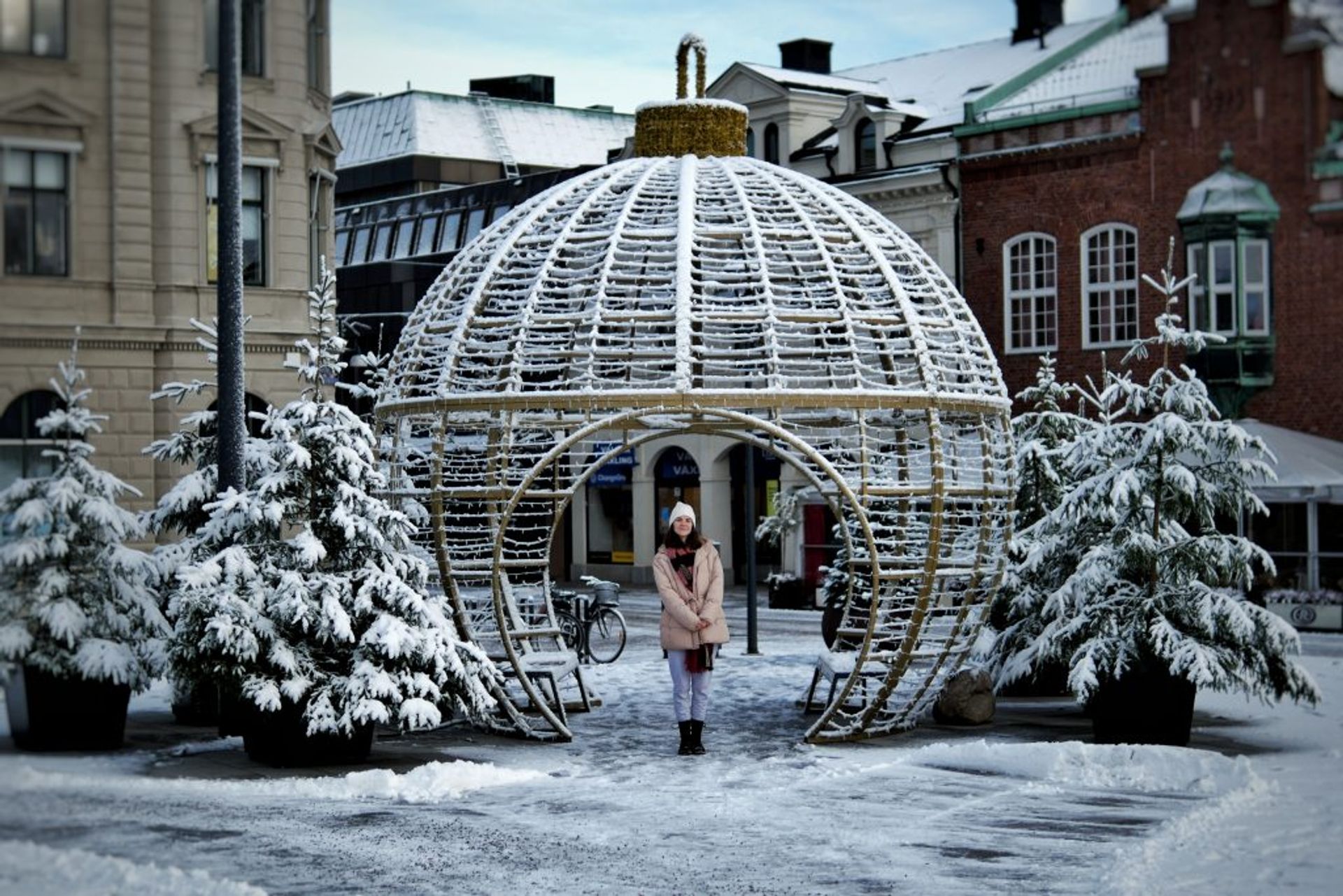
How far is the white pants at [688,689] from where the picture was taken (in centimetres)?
1259

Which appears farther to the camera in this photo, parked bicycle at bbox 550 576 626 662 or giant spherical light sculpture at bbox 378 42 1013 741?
parked bicycle at bbox 550 576 626 662

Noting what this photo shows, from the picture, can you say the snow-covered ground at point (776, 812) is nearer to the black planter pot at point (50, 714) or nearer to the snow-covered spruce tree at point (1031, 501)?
the snow-covered spruce tree at point (1031, 501)

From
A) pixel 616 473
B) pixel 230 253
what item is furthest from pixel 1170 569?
pixel 616 473

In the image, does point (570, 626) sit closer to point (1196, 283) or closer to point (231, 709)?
point (231, 709)

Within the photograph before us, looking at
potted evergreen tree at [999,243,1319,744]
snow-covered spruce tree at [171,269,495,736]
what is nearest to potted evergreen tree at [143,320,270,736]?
snow-covered spruce tree at [171,269,495,736]

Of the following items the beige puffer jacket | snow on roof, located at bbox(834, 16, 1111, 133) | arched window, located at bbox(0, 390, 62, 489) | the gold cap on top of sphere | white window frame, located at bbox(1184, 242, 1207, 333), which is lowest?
the beige puffer jacket

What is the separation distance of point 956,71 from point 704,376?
2607 cm

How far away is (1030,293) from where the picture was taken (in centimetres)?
3369

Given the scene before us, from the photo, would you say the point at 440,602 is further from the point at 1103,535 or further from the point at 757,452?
the point at 757,452

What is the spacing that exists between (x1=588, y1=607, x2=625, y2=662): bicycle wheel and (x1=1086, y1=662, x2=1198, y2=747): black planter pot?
8816 mm

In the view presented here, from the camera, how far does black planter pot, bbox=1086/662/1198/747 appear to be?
12586 mm

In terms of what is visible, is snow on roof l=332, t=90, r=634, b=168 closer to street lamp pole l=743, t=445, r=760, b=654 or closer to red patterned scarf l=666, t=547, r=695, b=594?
red patterned scarf l=666, t=547, r=695, b=594

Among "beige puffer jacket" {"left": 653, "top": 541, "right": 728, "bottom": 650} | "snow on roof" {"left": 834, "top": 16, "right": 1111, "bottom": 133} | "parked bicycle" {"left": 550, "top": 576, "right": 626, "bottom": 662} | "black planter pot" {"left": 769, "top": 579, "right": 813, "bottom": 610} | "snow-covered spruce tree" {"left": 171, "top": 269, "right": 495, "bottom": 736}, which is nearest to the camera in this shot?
"snow-covered spruce tree" {"left": 171, "top": 269, "right": 495, "bottom": 736}

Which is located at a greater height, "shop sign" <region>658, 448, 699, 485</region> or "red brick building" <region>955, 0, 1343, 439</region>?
"red brick building" <region>955, 0, 1343, 439</region>
